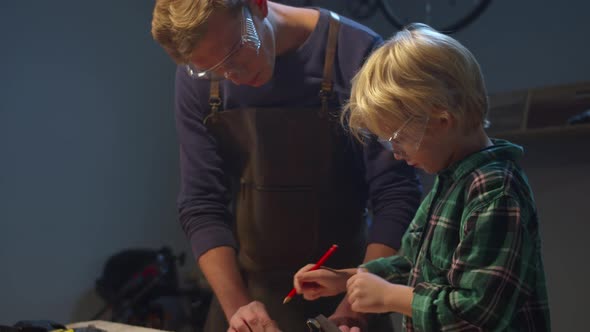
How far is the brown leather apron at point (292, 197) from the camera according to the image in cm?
159

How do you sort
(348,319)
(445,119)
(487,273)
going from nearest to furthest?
(487,273)
(445,119)
(348,319)

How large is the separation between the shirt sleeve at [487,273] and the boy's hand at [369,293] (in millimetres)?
91

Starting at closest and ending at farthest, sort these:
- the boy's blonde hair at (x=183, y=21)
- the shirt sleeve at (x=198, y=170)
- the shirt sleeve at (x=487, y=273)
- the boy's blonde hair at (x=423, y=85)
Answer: the shirt sleeve at (x=487, y=273)
the boy's blonde hair at (x=423, y=85)
the boy's blonde hair at (x=183, y=21)
the shirt sleeve at (x=198, y=170)

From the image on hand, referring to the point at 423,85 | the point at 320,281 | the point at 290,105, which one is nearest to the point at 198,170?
the point at 290,105

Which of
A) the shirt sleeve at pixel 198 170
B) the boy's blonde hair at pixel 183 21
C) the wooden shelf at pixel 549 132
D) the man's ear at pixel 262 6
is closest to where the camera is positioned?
the boy's blonde hair at pixel 183 21

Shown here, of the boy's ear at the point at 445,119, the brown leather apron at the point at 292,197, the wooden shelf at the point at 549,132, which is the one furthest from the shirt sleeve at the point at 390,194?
the wooden shelf at the point at 549,132

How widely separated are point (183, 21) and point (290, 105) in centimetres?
42

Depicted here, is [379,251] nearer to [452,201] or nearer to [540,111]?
[452,201]

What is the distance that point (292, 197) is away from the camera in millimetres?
1622

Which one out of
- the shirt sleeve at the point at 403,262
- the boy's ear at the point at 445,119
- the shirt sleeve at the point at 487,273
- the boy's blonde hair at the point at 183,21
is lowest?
the shirt sleeve at the point at 403,262

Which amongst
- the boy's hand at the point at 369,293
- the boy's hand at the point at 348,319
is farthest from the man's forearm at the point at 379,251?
the boy's hand at the point at 369,293

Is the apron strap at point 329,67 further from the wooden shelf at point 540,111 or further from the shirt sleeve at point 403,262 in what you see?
the wooden shelf at point 540,111

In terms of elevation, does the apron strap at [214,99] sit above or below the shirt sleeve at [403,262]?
above

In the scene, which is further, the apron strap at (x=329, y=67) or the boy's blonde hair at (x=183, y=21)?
the apron strap at (x=329, y=67)
